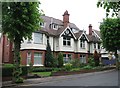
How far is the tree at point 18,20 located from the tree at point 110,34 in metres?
21.7

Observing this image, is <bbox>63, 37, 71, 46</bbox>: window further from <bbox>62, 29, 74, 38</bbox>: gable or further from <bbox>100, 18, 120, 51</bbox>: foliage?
<bbox>100, 18, 120, 51</bbox>: foliage

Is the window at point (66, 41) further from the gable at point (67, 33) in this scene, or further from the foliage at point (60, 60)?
the foliage at point (60, 60)

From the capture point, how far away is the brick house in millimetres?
39156

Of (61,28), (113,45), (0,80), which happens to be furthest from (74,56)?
(0,80)

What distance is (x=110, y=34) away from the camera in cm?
4159

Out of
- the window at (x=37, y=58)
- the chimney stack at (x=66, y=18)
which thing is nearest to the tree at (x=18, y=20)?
the window at (x=37, y=58)

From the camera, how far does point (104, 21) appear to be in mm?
43938

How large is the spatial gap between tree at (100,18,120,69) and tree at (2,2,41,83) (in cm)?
2165

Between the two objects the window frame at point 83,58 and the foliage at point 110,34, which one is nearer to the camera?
the foliage at point 110,34

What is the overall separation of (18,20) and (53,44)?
24504 millimetres

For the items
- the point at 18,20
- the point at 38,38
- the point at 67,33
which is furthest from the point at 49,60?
the point at 18,20

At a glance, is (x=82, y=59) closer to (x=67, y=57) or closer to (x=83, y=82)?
(x=67, y=57)

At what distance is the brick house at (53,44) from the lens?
3916cm

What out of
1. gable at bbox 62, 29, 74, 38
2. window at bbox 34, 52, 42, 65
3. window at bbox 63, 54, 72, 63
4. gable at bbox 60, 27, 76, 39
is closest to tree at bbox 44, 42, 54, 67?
window at bbox 34, 52, 42, 65
